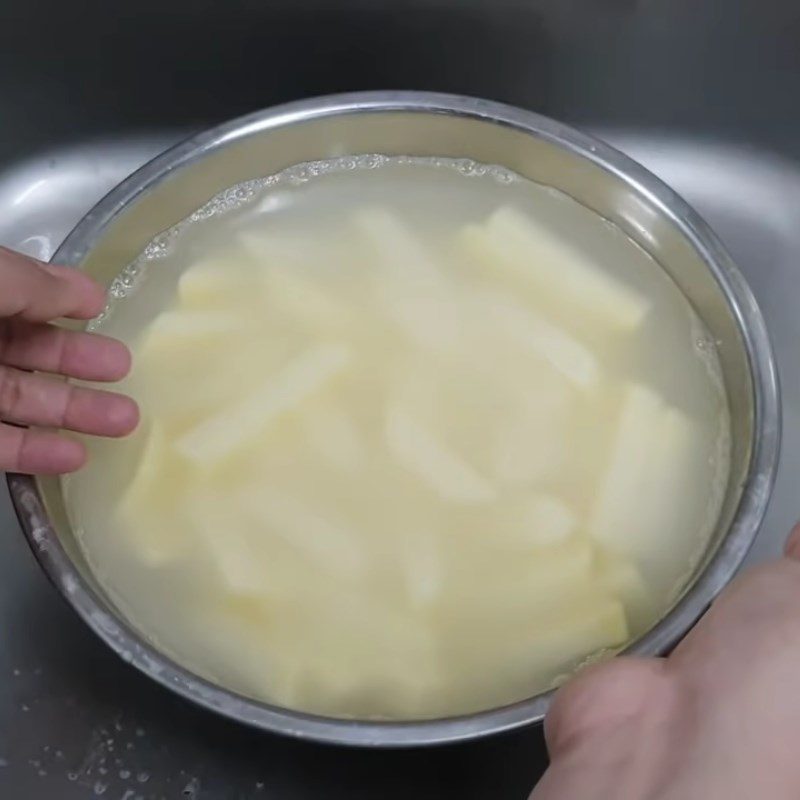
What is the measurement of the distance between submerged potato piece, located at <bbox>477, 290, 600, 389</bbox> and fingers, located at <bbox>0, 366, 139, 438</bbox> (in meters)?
0.23

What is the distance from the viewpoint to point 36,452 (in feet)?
1.88

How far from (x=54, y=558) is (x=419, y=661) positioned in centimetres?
19

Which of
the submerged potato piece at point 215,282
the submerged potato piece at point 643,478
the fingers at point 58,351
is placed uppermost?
the submerged potato piece at point 643,478

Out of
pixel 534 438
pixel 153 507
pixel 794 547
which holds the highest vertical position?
pixel 794 547

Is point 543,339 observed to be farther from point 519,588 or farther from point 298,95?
point 298,95

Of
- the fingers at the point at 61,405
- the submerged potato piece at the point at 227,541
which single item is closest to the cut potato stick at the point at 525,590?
the submerged potato piece at the point at 227,541

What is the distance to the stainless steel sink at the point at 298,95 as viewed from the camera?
2.14ft

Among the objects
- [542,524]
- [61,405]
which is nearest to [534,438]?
[542,524]

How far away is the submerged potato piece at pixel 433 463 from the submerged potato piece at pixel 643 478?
2.7 inches

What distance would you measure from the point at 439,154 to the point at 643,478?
0.85ft

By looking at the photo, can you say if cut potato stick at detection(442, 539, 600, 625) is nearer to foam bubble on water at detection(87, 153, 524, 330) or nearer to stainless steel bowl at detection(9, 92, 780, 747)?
stainless steel bowl at detection(9, 92, 780, 747)

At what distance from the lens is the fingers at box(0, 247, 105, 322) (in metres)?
0.54

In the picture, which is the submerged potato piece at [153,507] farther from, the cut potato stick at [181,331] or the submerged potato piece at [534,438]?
the submerged potato piece at [534,438]

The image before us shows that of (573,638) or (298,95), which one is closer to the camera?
(573,638)
